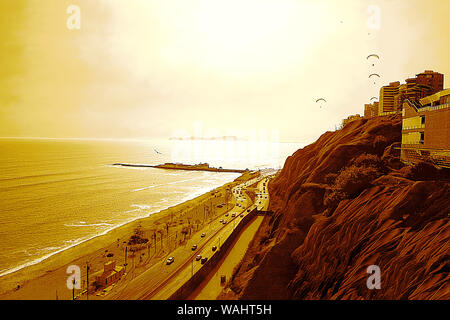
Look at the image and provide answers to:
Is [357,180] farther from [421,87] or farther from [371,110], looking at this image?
[371,110]

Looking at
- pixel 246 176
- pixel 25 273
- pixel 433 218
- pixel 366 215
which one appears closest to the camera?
pixel 433 218

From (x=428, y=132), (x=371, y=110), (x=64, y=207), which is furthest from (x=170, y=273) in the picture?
(x=371, y=110)

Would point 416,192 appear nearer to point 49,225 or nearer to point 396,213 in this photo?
point 396,213

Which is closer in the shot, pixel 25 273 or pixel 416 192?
pixel 416 192

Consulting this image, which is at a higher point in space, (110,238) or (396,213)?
(396,213)

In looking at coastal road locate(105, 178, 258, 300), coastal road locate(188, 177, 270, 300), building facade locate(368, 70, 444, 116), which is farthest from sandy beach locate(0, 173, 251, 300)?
building facade locate(368, 70, 444, 116)

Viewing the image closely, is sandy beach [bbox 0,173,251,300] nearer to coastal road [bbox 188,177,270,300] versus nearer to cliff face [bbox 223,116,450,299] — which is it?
coastal road [bbox 188,177,270,300]
